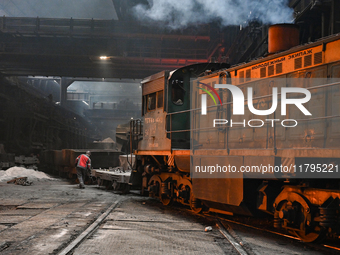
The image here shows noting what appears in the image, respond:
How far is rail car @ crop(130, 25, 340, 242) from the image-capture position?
200 inches

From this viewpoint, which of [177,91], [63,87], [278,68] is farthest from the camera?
[63,87]

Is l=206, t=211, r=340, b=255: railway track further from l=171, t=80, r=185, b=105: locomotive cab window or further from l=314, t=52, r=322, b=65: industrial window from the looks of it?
l=171, t=80, r=185, b=105: locomotive cab window

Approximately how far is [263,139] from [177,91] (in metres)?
3.23

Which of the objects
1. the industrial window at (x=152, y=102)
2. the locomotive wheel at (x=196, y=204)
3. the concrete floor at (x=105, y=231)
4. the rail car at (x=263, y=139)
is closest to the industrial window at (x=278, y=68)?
the rail car at (x=263, y=139)

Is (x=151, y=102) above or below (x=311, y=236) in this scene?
above

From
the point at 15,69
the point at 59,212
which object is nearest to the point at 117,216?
the point at 59,212

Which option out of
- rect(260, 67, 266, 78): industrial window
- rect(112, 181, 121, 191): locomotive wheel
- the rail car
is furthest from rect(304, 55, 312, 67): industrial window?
rect(112, 181, 121, 191): locomotive wheel

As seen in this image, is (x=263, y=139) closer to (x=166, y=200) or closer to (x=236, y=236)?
(x=236, y=236)

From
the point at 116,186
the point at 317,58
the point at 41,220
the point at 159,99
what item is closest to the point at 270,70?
the point at 317,58

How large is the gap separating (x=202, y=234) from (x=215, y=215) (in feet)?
6.71

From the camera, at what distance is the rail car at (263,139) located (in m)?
5.08

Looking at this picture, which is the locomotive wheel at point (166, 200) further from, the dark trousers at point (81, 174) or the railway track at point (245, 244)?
the dark trousers at point (81, 174)

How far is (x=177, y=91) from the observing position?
9.02 metres

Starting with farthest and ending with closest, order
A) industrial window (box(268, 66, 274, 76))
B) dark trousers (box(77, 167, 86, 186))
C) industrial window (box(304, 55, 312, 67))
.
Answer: dark trousers (box(77, 167, 86, 186)) < industrial window (box(268, 66, 274, 76)) < industrial window (box(304, 55, 312, 67))
